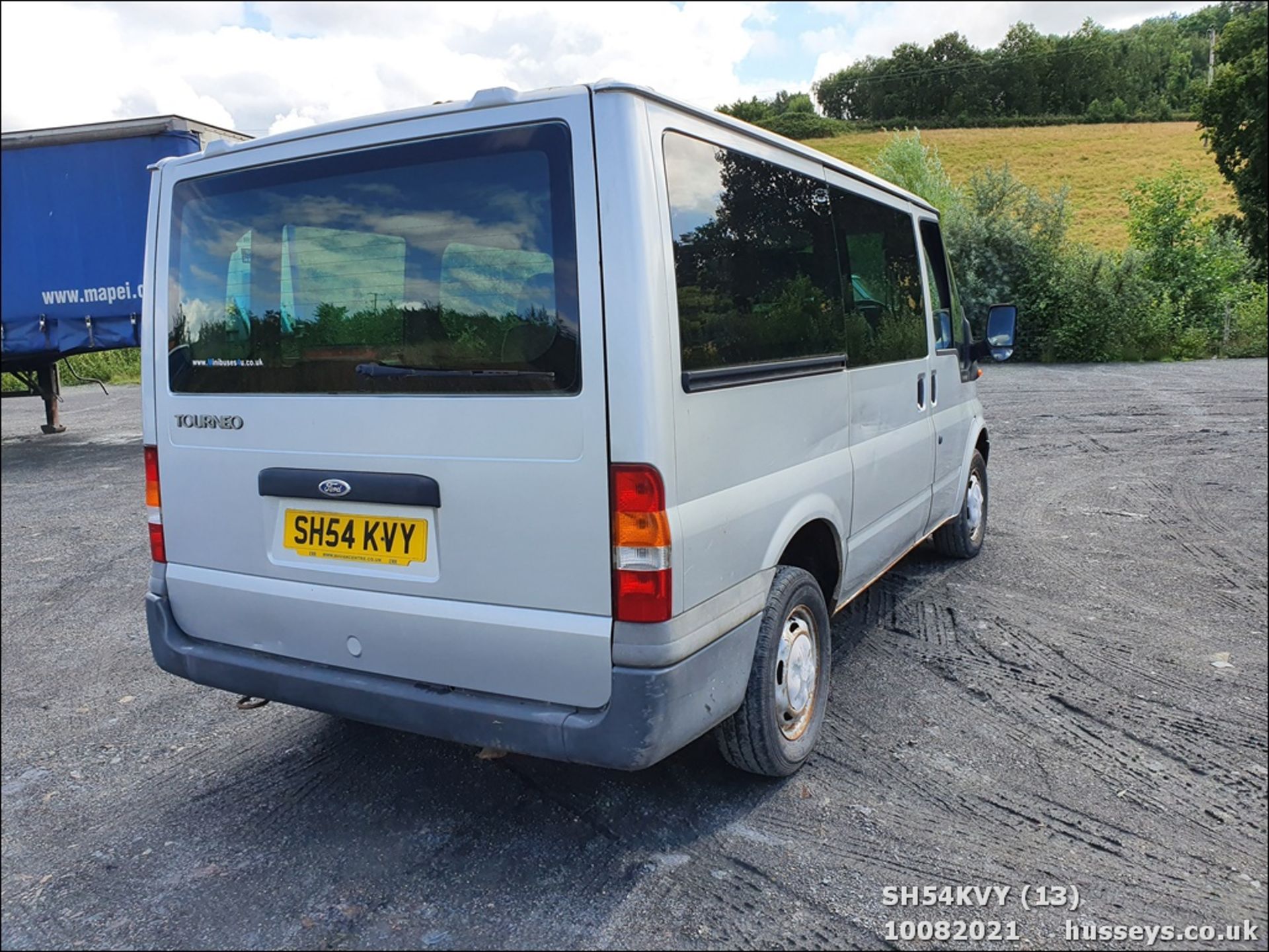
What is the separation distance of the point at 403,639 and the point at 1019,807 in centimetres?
207

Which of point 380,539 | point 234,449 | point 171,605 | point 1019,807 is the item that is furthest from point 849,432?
point 171,605

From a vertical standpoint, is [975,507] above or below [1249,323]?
below

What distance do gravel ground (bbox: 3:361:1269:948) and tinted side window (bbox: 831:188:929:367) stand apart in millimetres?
1467

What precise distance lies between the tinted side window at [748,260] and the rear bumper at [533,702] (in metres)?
0.88

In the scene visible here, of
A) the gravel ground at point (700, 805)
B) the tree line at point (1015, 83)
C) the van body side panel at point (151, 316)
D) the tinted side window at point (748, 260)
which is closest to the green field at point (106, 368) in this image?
the gravel ground at point (700, 805)

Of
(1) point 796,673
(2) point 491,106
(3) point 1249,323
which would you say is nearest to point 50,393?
(2) point 491,106

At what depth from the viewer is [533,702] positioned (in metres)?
2.58

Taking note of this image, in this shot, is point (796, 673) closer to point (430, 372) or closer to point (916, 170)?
point (430, 372)

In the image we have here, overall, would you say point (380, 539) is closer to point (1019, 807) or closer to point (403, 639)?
point (403, 639)

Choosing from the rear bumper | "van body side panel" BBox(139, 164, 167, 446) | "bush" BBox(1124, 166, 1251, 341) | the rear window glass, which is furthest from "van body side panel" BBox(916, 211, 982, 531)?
"bush" BBox(1124, 166, 1251, 341)

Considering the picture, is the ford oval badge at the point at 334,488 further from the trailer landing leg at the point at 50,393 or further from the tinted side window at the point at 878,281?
the trailer landing leg at the point at 50,393

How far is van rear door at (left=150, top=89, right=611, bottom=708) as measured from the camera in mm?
2488

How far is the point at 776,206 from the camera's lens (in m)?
3.23

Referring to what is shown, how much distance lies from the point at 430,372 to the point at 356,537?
1.89 feet
